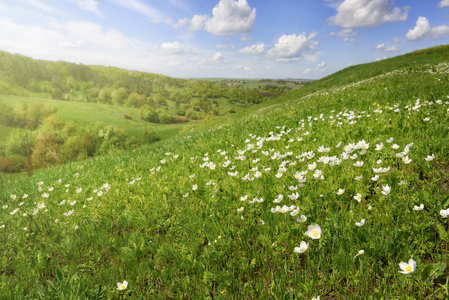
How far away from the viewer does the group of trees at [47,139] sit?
261ft

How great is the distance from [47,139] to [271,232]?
105m

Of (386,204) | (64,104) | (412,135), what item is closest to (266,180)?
(386,204)

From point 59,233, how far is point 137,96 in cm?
18161

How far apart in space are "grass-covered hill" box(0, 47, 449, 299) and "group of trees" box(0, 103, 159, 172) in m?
73.1

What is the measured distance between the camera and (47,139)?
84125 millimetres

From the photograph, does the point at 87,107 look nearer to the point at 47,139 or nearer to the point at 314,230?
the point at 47,139

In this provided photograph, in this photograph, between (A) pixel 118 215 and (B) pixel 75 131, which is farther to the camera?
(B) pixel 75 131

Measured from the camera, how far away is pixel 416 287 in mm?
2021

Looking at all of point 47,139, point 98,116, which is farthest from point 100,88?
point 47,139

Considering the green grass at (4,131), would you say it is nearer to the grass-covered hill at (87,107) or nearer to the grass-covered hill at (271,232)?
the grass-covered hill at (87,107)

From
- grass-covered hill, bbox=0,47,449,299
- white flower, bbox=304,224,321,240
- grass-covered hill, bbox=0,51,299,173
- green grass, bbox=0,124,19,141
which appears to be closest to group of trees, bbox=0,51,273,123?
grass-covered hill, bbox=0,51,299,173

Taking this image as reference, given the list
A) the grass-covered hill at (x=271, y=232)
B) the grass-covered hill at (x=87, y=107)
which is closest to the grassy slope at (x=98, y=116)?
the grass-covered hill at (x=87, y=107)

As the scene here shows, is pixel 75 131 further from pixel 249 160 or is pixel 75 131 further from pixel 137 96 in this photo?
pixel 249 160

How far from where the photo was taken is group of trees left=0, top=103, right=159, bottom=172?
79.4m
